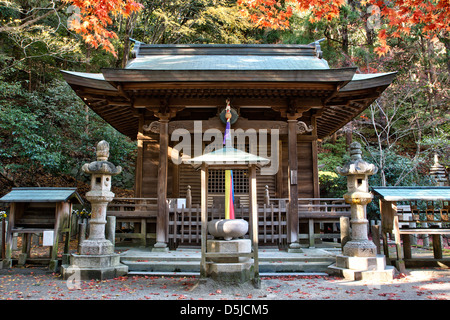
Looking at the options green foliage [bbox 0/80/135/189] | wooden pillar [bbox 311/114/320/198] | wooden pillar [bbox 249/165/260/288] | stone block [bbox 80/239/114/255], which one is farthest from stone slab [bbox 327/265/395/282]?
green foliage [bbox 0/80/135/189]

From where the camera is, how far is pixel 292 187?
8.95m

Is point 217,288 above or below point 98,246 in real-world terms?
below

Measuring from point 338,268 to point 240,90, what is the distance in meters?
5.09

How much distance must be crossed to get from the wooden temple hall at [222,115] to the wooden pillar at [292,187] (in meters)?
0.03

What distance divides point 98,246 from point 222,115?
467 centimetres

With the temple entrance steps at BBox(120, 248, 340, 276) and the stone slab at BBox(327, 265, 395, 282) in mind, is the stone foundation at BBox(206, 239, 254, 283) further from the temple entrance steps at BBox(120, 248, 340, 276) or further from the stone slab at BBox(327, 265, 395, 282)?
the stone slab at BBox(327, 265, 395, 282)

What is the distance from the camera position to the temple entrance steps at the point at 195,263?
7270 millimetres

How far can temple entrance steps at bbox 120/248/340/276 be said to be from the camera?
7.27 meters

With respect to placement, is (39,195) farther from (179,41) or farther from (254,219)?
(179,41)

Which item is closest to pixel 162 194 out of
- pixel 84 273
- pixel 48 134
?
pixel 84 273

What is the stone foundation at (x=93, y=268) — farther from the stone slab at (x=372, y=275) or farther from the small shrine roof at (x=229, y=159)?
the stone slab at (x=372, y=275)

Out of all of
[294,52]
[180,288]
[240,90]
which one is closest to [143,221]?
[180,288]

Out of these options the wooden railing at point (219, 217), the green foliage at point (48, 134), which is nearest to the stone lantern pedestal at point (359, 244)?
the wooden railing at point (219, 217)

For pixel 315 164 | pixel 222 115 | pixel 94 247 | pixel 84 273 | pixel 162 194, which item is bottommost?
pixel 84 273
